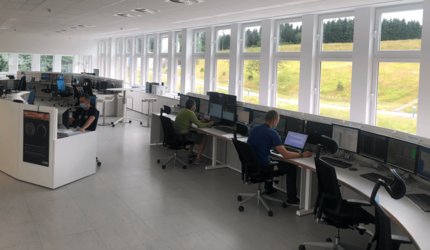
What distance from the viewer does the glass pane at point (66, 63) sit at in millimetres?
19672

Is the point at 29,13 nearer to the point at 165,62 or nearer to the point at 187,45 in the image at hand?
the point at 187,45

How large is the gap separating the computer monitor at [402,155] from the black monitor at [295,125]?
1256 millimetres

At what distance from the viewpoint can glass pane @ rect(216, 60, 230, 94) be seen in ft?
32.1

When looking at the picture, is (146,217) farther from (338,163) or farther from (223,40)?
(223,40)

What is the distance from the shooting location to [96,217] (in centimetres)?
396

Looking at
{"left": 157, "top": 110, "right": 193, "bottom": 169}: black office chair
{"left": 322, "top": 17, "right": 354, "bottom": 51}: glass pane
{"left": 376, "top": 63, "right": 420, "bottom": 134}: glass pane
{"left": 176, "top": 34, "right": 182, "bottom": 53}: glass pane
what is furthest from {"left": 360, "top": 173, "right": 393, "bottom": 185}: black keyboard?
{"left": 176, "top": 34, "right": 182, "bottom": 53}: glass pane

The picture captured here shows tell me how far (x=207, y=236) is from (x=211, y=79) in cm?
719

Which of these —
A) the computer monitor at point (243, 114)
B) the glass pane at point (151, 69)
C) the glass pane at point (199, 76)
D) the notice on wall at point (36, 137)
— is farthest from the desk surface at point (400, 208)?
the glass pane at point (151, 69)

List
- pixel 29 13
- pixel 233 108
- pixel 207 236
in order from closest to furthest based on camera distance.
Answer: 1. pixel 207 236
2. pixel 233 108
3. pixel 29 13

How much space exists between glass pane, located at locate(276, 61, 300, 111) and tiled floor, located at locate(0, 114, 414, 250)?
2995 millimetres

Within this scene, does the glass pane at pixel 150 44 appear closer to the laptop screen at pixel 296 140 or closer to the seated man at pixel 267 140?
the laptop screen at pixel 296 140

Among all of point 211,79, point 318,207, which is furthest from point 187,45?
point 318,207

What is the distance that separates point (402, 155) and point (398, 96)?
2820 millimetres

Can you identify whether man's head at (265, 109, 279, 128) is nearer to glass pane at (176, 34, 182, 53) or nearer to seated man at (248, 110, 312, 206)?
seated man at (248, 110, 312, 206)
